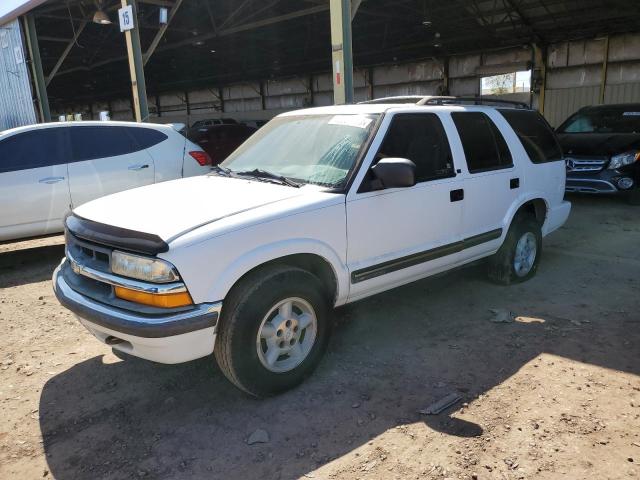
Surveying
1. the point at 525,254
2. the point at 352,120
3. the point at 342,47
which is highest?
the point at 342,47

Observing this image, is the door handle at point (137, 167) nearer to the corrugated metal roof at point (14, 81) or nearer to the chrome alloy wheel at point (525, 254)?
the chrome alloy wheel at point (525, 254)

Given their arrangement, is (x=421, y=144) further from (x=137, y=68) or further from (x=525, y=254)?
(x=137, y=68)

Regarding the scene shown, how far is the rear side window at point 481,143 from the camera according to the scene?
426 centimetres

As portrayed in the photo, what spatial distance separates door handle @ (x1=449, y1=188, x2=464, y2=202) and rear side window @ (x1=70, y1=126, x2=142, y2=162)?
4.59 m

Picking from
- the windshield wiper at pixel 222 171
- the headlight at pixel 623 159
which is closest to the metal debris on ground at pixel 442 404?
the windshield wiper at pixel 222 171

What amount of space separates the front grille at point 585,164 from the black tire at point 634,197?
2.32ft

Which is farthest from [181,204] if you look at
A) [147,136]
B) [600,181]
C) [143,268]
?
[600,181]

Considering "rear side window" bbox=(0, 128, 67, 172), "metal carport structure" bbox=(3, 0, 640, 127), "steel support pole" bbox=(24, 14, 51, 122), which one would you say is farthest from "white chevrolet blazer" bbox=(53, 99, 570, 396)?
"steel support pole" bbox=(24, 14, 51, 122)

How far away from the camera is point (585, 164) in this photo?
28.7 ft

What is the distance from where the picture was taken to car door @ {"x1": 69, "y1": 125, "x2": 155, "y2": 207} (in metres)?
6.39

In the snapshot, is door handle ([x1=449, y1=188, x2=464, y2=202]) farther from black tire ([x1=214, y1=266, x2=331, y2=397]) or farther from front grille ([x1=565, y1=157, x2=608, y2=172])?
front grille ([x1=565, y1=157, x2=608, y2=172])

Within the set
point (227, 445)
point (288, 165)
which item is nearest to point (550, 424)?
point (227, 445)

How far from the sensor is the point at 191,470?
2.55 m

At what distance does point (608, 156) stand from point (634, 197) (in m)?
0.89
